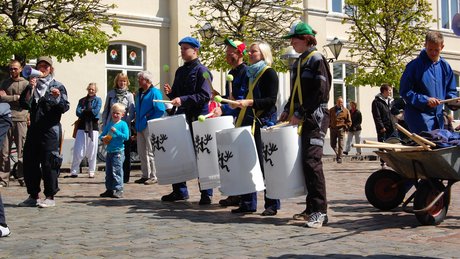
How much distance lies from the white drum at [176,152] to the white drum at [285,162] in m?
1.61

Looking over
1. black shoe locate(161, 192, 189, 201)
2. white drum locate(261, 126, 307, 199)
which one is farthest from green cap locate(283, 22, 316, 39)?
black shoe locate(161, 192, 189, 201)

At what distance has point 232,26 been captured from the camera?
20.3 m

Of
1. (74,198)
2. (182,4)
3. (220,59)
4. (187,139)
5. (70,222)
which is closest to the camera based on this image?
(70,222)

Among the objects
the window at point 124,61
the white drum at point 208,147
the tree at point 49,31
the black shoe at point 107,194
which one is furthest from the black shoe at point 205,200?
the window at point 124,61

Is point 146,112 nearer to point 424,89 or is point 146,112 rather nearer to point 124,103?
point 124,103

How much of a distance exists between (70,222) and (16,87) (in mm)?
4715

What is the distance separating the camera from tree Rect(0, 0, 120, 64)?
522 inches

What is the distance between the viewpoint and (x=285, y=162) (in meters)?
6.82

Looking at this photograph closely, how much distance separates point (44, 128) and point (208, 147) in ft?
6.16

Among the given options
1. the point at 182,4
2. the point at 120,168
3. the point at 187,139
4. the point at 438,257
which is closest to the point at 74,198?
the point at 120,168

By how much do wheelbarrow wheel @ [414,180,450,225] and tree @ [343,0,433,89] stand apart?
54.1 feet

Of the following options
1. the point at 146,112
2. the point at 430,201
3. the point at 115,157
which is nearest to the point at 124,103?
the point at 146,112

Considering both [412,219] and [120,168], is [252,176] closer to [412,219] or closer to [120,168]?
[412,219]

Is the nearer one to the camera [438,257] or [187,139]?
[438,257]
